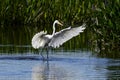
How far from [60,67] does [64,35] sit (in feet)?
9.14

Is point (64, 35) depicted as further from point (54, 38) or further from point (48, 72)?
point (48, 72)

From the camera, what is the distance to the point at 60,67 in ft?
62.4

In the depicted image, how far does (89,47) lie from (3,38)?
224 inches

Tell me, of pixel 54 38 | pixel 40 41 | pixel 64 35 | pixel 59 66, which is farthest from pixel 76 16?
pixel 59 66

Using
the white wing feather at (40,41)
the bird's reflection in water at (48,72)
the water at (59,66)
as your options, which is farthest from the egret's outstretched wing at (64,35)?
the bird's reflection in water at (48,72)

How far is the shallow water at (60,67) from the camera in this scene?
55.9 feet

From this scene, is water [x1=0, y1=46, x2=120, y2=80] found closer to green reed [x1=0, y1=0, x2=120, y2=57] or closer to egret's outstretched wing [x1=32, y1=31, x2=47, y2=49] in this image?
egret's outstretched wing [x1=32, y1=31, x2=47, y2=49]

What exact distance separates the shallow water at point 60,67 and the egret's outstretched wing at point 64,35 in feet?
1.36

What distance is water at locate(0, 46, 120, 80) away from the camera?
1703 cm

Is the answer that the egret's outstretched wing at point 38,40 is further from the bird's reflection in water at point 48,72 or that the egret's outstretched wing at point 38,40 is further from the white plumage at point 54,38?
the bird's reflection in water at point 48,72

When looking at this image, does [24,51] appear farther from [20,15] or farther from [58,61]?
[20,15]

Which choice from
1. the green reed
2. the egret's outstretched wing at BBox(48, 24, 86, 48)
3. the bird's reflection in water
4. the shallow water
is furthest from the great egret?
the green reed

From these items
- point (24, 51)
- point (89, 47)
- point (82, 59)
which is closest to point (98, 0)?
point (89, 47)

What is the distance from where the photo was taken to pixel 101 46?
24.0 m
